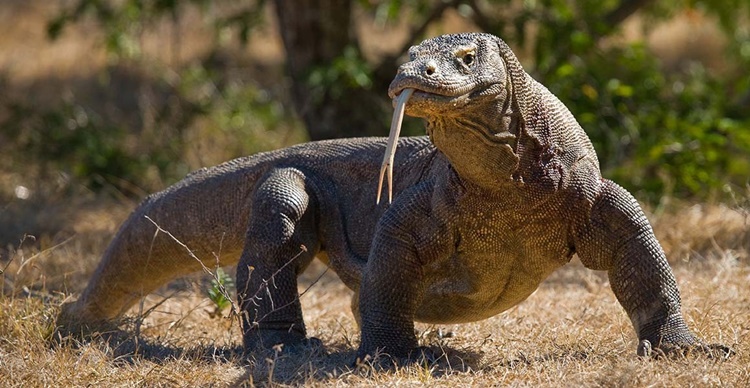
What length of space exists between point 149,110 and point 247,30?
1.99 metres

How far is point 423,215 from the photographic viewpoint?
14.6 feet

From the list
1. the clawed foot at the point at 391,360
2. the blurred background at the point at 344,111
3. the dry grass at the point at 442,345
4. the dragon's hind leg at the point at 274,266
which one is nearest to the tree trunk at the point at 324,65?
the blurred background at the point at 344,111

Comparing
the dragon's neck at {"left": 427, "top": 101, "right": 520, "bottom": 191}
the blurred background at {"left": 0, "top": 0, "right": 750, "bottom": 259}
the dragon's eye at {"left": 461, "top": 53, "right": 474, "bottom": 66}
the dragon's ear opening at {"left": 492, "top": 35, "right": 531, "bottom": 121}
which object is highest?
the dragon's eye at {"left": 461, "top": 53, "right": 474, "bottom": 66}

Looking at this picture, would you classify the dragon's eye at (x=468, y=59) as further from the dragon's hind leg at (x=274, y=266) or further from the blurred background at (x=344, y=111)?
the blurred background at (x=344, y=111)

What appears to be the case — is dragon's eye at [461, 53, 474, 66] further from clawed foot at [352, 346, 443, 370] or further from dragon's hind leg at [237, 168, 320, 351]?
dragon's hind leg at [237, 168, 320, 351]

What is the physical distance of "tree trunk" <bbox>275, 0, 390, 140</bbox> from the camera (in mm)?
9406

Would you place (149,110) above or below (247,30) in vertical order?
below

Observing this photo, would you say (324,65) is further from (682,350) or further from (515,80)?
(682,350)

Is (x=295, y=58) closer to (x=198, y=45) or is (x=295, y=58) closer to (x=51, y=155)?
(x=51, y=155)

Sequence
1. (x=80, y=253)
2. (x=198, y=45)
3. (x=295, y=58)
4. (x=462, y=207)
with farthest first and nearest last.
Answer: (x=198, y=45) < (x=295, y=58) < (x=80, y=253) < (x=462, y=207)

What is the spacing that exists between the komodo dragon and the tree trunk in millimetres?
3877

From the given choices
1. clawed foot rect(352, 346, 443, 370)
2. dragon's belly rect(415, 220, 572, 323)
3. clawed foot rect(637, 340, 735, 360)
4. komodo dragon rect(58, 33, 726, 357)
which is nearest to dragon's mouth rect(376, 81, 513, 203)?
komodo dragon rect(58, 33, 726, 357)


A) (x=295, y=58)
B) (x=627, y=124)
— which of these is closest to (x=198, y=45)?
(x=295, y=58)

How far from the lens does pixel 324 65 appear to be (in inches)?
370
